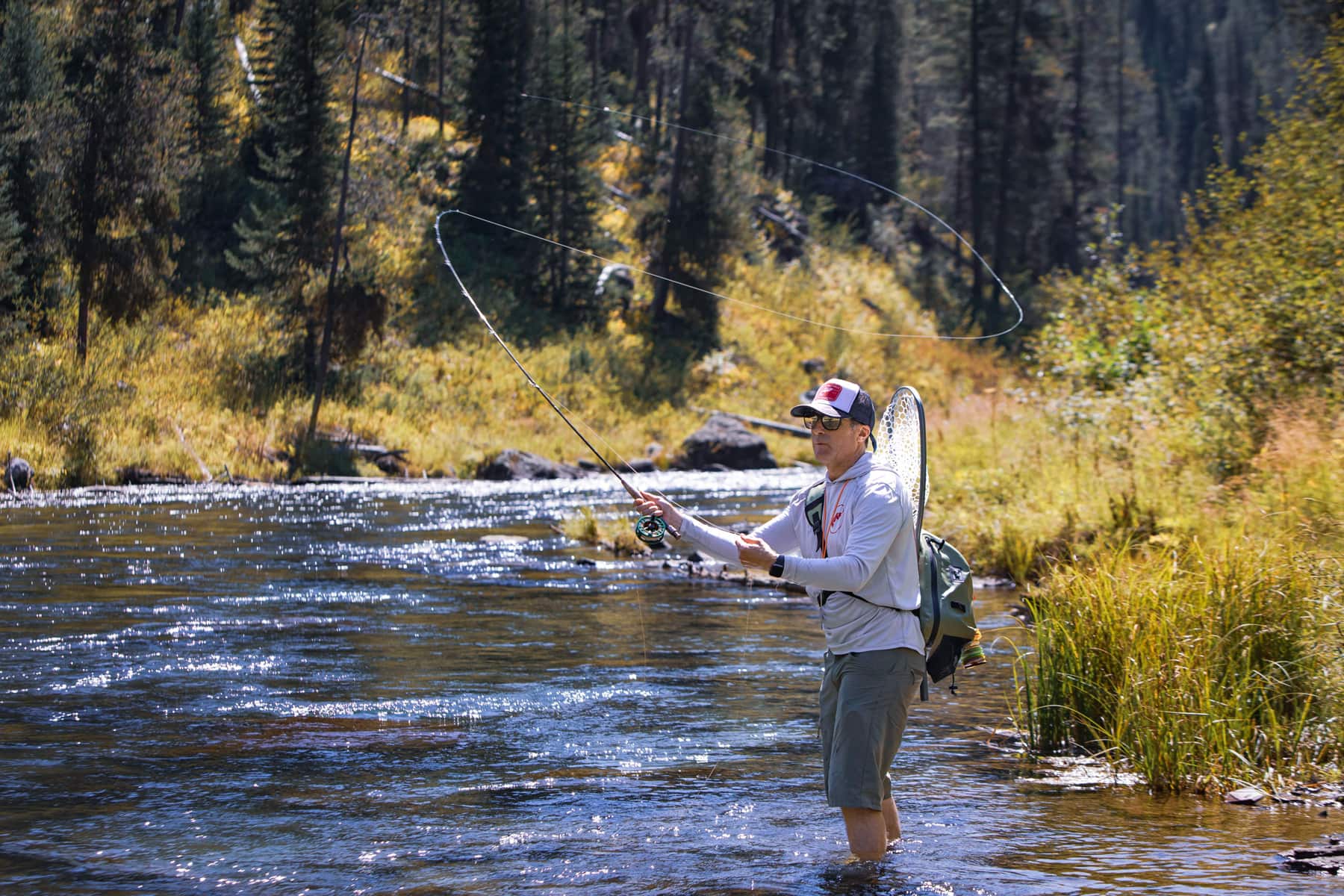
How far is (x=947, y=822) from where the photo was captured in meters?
5.93

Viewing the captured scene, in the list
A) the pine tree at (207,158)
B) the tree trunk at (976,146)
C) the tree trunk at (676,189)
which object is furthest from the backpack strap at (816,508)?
the tree trunk at (976,146)

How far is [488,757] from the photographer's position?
7.27 metres

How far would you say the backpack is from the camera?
15.9 feet

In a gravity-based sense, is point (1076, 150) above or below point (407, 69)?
above

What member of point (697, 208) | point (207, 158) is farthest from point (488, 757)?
point (697, 208)

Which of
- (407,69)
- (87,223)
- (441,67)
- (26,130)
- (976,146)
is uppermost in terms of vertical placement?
(976,146)

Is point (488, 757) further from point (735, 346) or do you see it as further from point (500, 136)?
point (500, 136)

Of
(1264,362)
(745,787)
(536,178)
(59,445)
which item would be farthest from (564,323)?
(745,787)

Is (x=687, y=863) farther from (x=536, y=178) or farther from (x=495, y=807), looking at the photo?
(x=536, y=178)

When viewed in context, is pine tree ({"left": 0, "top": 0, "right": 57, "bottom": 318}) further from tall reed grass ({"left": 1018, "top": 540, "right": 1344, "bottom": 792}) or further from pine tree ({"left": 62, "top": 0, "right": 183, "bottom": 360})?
tall reed grass ({"left": 1018, "top": 540, "right": 1344, "bottom": 792})

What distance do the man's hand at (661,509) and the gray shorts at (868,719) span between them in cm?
78

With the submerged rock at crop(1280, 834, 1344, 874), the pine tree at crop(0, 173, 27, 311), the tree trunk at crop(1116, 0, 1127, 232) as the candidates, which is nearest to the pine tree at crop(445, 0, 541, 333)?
the pine tree at crop(0, 173, 27, 311)

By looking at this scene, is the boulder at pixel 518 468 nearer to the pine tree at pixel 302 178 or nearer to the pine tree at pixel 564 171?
the pine tree at pixel 302 178

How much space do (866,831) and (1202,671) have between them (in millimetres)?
2182
